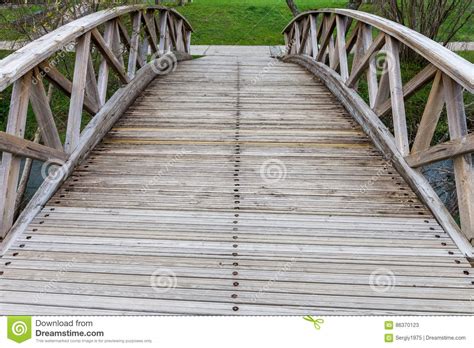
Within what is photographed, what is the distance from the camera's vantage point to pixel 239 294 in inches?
84.4

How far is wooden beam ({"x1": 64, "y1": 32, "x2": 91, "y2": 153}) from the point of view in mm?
3355

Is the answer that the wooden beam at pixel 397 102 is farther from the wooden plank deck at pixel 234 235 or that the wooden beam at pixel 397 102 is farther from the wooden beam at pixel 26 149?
the wooden beam at pixel 26 149

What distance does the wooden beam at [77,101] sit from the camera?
3.36 m

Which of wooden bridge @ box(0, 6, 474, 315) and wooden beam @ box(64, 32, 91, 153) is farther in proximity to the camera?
wooden beam @ box(64, 32, 91, 153)

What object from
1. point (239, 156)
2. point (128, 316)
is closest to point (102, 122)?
point (239, 156)

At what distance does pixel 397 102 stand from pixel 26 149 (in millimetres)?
2723

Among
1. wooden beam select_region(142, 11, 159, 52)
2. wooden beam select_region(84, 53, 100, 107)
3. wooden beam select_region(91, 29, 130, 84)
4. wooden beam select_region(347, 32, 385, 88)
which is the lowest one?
wooden beam select_region(84, 53, 100, 107)

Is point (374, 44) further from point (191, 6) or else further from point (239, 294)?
point (191, 6)

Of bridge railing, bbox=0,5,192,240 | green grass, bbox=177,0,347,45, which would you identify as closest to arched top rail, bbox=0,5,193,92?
bridge railing, bbox=0,5,192,240

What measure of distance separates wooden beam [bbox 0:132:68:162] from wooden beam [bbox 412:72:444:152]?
2595 millimetres

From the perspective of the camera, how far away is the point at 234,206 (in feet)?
9.53

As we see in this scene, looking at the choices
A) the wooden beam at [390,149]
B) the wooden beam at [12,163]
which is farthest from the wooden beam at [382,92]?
the wooden beam at [12,163]
